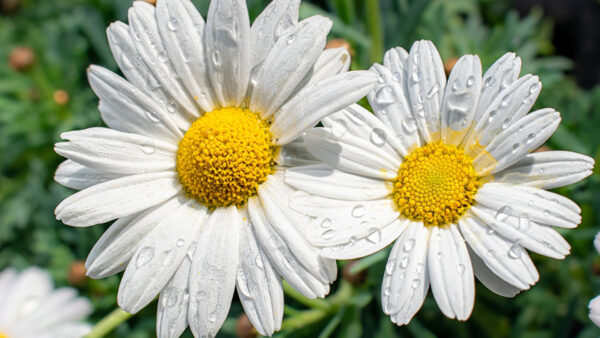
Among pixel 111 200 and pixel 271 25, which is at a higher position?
pixel 271 25

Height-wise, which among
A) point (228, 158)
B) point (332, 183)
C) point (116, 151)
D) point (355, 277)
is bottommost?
point (355, 277)

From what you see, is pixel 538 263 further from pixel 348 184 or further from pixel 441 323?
pixel 348 184

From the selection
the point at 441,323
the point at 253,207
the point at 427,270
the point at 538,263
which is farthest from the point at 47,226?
the point at 538,263

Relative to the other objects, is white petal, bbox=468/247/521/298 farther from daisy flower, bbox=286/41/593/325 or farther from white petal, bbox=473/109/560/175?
white petal, bbox=473/109/560/175

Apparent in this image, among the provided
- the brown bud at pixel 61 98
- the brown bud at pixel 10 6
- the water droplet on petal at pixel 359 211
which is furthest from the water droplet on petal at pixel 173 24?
the brown bud at pixel 10 6

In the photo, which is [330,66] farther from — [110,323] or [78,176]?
[110,323]

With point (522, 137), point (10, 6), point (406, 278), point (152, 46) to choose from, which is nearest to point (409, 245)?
point (406, 278)

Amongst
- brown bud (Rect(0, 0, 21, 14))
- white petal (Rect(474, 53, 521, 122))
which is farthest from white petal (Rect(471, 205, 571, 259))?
brown bud (Rect(0, 0, 21, 14))

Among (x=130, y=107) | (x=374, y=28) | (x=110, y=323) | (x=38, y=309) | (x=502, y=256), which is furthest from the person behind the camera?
(x=374, y=28)
